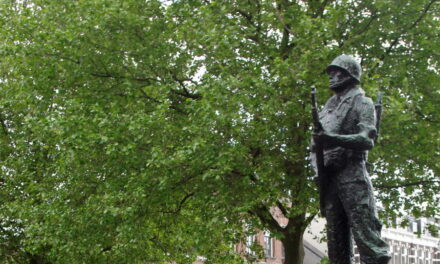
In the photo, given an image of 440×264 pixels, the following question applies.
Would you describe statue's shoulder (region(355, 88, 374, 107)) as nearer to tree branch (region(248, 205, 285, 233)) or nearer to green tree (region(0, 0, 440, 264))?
green tree (region(0, 0, 440, 264))

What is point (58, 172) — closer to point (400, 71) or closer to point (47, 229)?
point (47, 229)

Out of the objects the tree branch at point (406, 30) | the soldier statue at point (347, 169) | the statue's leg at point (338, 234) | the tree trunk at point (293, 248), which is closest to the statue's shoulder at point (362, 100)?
the soldier statue at point (347, 169)

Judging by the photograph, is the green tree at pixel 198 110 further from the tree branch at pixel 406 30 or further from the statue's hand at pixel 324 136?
the statue's hand at pixel 324 136

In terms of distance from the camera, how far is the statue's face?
743 cm

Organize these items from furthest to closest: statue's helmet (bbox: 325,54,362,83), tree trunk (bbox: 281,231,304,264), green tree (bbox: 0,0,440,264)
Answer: tree trunk (bbox: 281,231,304,264) < green tree (bbox: 0,0,440,264) < statue's helmet (bbox: 325,54,362,83)

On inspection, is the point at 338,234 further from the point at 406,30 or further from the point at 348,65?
the point at 406,30

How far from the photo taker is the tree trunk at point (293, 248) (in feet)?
64.0

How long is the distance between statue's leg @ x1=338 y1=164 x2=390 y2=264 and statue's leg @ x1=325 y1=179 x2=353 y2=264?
20 centimetres

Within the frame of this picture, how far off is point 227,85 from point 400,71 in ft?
17.5

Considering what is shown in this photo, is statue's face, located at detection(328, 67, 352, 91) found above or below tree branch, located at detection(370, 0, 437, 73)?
below

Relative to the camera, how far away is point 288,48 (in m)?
19.2

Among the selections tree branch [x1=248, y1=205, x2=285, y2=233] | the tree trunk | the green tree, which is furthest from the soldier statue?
the tree trunk

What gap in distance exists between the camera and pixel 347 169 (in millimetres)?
7090

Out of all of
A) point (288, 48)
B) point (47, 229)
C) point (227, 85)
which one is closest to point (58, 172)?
point (47, 229)
